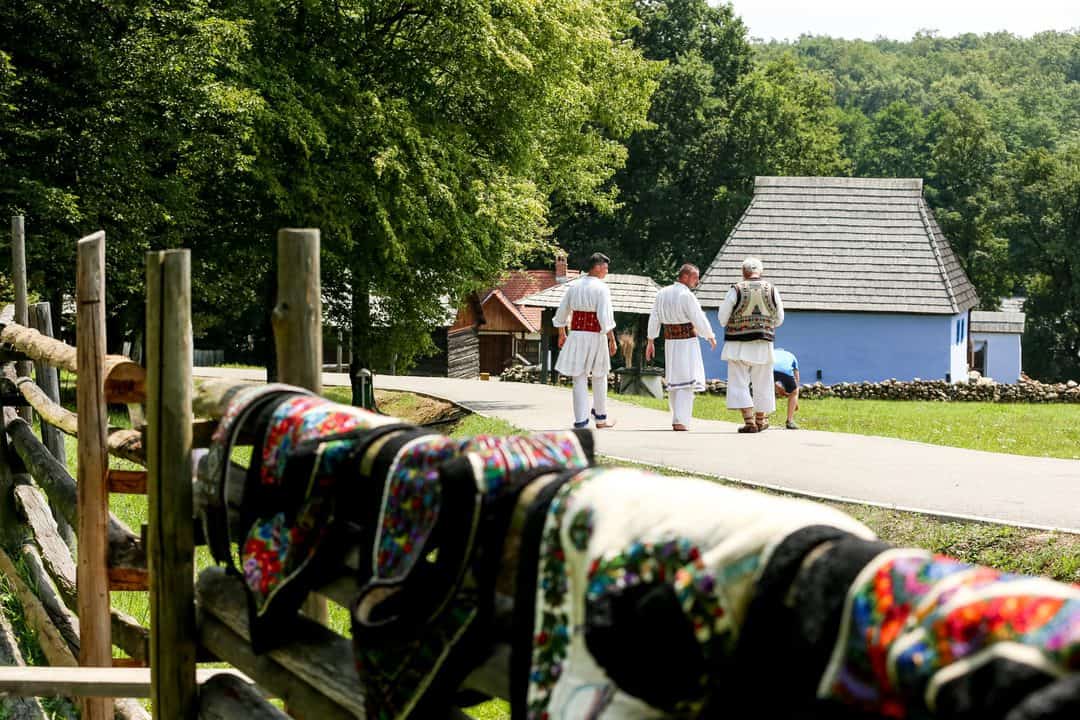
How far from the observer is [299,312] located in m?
3.90

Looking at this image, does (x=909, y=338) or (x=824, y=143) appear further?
(x=824, y=143)

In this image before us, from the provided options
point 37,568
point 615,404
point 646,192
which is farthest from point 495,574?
point 646,192

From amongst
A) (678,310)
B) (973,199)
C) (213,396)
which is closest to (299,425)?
(213,396)

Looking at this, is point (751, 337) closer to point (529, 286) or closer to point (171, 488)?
point (171, 488)

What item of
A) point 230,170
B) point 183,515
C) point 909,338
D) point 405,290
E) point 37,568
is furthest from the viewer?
point 909,338

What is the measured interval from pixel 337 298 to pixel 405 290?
2.27m

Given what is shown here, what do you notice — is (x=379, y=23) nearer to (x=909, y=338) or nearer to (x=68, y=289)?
(x=68, y=289)

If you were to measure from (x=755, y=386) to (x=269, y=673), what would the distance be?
1265 centimetres

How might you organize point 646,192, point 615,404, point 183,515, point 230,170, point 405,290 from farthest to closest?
point 646,192
point 405,290
point 230,170
point 615,404
point 183,515

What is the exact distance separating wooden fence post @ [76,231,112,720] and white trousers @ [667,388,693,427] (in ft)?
37.9

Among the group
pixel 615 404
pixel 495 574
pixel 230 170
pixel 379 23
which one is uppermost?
pixel 379 23

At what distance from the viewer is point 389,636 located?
246cm

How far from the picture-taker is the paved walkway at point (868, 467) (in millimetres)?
9664

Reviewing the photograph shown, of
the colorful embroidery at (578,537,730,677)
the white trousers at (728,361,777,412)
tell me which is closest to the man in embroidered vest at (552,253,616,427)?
the white trousers at (728,361,777,412)
